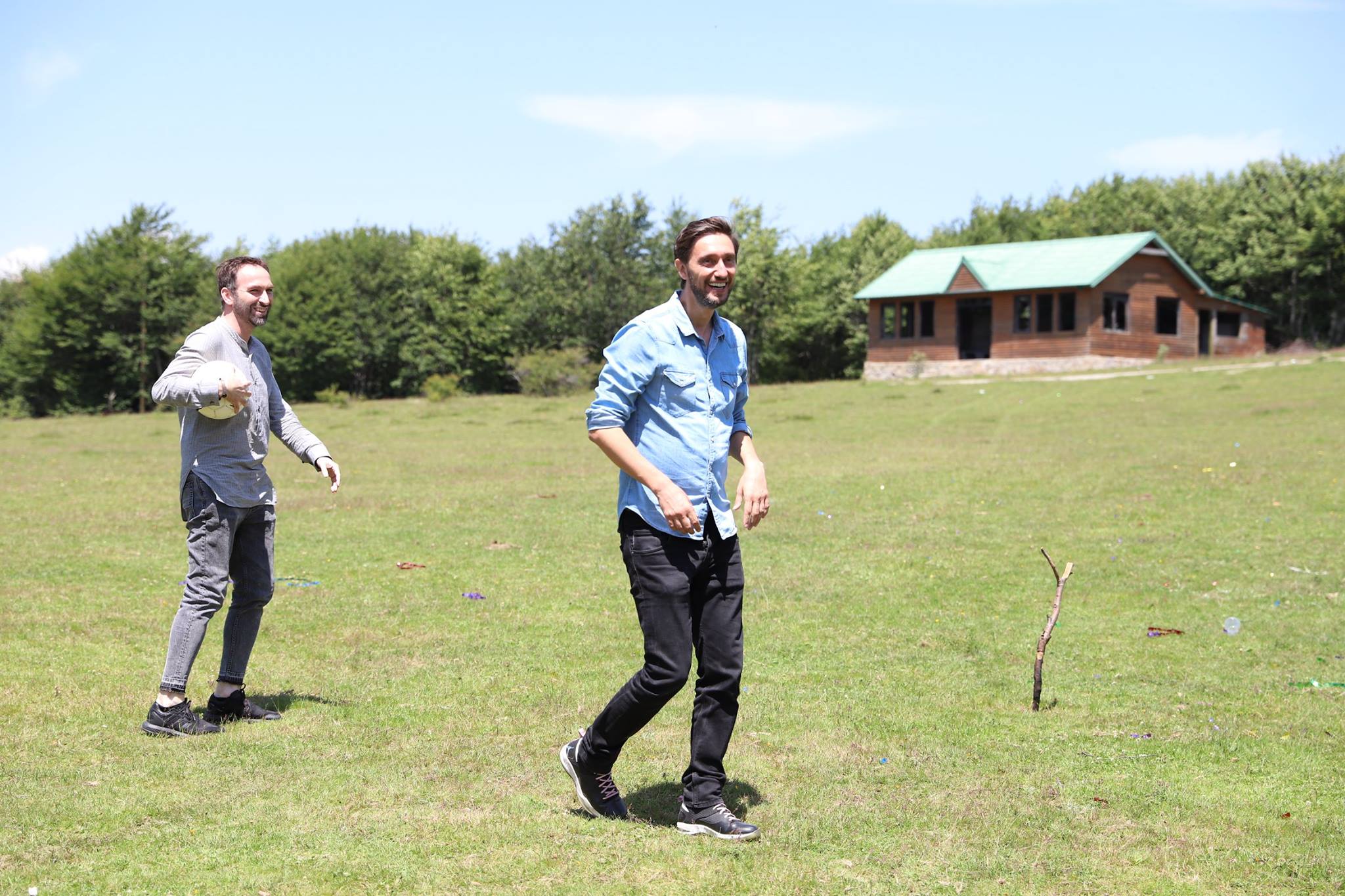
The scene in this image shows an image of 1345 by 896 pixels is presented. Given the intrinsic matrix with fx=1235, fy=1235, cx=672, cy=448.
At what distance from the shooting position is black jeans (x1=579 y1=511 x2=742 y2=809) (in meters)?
5.18

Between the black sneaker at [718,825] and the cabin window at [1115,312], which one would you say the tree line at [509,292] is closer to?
the cabin window at [1115,312]

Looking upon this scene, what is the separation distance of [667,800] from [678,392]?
6.56 feet

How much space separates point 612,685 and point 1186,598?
5.97 metres

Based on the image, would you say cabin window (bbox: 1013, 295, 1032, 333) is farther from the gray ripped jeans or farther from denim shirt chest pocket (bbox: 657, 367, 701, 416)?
denim shirt chest pocket (bbox: 657, 367, 701, 416)

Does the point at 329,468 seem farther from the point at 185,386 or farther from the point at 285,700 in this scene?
the point at 285,700

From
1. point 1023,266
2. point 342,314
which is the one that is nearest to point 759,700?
point 1023,266

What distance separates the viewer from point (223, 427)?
6.81 m

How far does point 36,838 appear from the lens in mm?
5137

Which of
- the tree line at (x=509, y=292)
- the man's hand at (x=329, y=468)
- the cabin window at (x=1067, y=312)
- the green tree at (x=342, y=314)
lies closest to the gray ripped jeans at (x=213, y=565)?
the man's hand at (x=329, y=468)

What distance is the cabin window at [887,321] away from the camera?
190ft

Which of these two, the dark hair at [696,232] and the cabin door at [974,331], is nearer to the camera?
the dark hair at [696,232]

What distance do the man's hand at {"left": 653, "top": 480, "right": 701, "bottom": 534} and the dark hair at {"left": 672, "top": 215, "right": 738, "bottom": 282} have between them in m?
1.01

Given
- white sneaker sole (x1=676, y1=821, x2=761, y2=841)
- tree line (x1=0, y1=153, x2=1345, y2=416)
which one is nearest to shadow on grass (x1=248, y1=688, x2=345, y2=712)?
white sneaker sole (x1=676, y1=821, x2=761, y2=841)

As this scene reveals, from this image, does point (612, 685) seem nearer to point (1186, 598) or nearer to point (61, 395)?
point (1186, 598)
